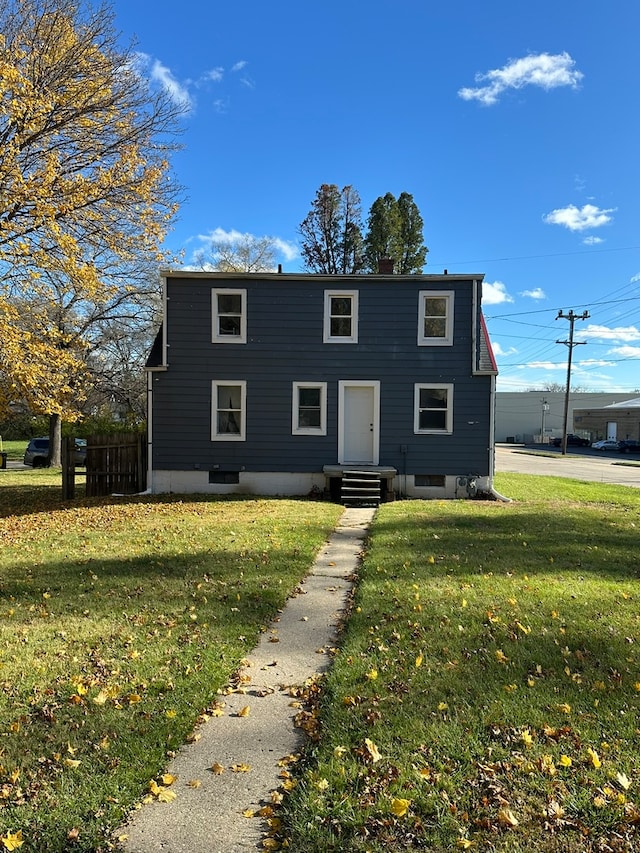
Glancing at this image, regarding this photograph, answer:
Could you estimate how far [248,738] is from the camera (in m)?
3.37

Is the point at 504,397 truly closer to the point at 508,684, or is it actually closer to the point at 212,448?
the point at 212,448

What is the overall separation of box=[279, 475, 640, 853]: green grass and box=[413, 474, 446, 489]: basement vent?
793 centimetres

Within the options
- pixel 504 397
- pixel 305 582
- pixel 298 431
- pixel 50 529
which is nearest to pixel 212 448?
pixel 298 431

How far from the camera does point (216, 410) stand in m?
15.2

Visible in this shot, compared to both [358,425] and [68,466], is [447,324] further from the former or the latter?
[68,466]

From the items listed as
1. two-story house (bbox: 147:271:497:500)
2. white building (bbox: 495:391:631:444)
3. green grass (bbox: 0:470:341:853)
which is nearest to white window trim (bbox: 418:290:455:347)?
two-story house (bbox: 147:271:497:500)

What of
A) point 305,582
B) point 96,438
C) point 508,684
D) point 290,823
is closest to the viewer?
point 290,823

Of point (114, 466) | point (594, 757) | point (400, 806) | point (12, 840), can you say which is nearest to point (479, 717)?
point (594, 757)

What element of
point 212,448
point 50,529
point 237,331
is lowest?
point 50,529

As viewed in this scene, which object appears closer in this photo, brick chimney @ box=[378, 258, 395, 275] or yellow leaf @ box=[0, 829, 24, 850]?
yellow leaf @ box=[0, 829, 24, 850]

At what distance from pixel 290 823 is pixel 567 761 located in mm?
1514

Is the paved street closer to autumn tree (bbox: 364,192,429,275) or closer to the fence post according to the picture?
autumn tree (bbox: 364,192,429,275)

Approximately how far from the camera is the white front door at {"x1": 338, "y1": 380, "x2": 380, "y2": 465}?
1516 cm

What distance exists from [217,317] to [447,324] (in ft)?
20.2
